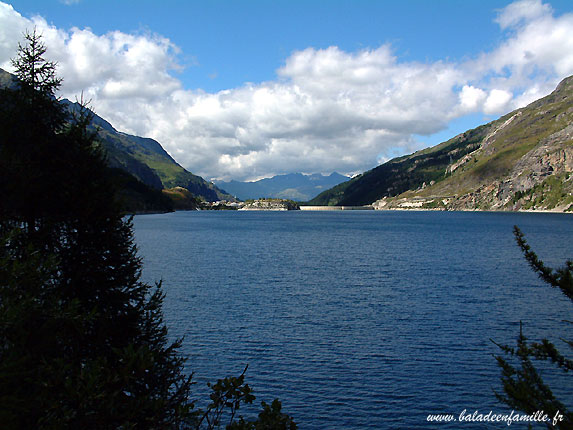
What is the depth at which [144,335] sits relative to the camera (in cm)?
2484

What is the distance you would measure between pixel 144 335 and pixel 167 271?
5901 centimetres

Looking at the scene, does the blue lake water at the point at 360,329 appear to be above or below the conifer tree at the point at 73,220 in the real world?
below

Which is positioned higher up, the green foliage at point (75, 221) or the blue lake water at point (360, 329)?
the green foliage at point (75, 221)

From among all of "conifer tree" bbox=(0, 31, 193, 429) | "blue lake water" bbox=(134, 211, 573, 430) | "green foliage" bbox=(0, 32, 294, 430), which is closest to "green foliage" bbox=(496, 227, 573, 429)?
"green foliage" bbox=(0, 32, 294, 430)

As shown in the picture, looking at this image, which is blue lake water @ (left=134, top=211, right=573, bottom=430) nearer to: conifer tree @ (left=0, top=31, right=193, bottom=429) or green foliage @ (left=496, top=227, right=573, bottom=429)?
conifer tree @ (left=0, top=31, right=193, bottom=429)

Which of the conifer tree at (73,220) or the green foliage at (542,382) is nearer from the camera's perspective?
the green foliage at (542,382)

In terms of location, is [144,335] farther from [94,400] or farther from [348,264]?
[348,264]

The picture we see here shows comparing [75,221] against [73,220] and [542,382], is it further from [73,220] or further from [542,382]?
[542,382]

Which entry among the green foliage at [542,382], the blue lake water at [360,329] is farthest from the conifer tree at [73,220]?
the green foliage at [542,382]

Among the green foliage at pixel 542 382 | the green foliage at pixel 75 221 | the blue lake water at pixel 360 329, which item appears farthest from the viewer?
the blue lake water at pixel 360 329

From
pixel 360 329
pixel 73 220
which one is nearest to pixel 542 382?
pixel 73 220

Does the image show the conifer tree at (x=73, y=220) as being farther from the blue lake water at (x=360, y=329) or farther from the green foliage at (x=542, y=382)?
the green foliage at (x=542, y=382)

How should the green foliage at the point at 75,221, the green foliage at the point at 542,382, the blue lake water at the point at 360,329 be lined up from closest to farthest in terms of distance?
the green foliage at the point at 542,382 < the green foliage at the point at 75,221 < the blue lake water at the point at 360,329

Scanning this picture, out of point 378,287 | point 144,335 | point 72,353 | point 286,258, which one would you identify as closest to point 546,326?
point 378,287
